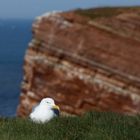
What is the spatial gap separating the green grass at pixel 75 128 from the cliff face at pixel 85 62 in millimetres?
21728

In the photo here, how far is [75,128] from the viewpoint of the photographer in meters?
12.3

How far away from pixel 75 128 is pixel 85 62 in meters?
23.9

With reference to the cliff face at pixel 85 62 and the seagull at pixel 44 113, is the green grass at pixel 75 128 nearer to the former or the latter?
the seagull at pixel 44 113

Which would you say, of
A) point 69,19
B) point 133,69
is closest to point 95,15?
point 69,19

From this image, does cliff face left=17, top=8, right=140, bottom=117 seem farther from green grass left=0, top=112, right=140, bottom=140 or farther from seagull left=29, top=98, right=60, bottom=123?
green grass left=0, top=112, right=140, bottom=140

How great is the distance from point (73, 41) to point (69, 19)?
1251mm

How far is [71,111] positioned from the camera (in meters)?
36.2

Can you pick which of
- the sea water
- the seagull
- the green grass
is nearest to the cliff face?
the sea water

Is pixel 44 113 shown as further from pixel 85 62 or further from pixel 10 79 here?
pixel 10 79

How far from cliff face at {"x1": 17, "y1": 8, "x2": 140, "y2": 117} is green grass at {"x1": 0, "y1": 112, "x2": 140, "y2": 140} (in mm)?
21728

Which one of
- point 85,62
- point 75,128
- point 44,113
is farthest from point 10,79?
point 75,128

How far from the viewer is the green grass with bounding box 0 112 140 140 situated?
11461mm

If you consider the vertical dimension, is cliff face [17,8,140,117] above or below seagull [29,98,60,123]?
below

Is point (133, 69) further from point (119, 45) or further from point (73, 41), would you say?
point (73, 41)
